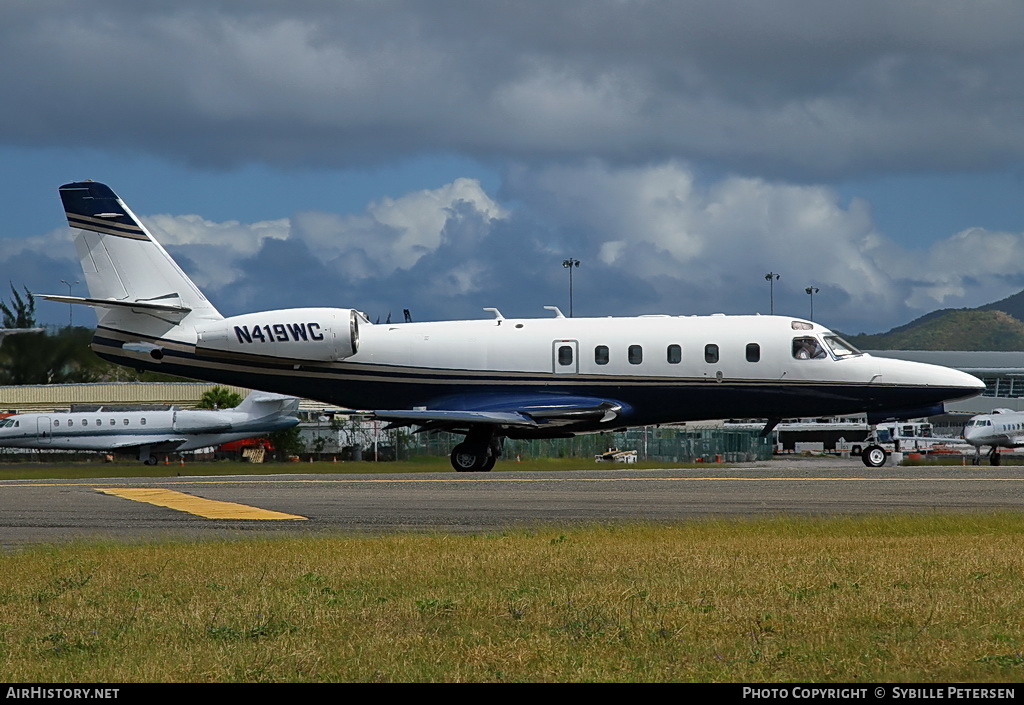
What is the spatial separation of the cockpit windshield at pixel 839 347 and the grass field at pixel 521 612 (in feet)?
54.0

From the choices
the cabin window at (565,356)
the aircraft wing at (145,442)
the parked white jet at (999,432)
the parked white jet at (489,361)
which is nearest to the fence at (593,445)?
the aircraft wing at (145,442)

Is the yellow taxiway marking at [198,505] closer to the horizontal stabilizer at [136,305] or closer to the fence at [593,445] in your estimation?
the horizontal stabilizer at [136,305]

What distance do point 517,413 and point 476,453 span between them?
5.98 ft

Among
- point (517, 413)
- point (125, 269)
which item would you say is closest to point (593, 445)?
point (517, 413)

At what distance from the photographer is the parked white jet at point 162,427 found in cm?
6391

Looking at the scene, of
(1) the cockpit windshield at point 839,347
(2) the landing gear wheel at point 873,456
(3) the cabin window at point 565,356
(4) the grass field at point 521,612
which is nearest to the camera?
(4) the grass field at point 521,612

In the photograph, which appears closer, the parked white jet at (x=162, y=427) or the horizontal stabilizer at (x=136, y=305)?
the horizontal stabilizer at (x=136, y=305)

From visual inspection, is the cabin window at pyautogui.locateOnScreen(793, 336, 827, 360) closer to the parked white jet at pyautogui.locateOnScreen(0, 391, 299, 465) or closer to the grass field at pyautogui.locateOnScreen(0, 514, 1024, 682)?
the grass field at pyautogui.locateOnScreen(0, 514, 1024, 682)

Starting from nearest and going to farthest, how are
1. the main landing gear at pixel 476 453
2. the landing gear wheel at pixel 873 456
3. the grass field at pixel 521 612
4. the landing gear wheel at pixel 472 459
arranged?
the grass field at pixel 521 612
the landing gear wheel at pixel 873 456
the main landing gear at pixel 476 453
the landing gear wheel at pixel 472 459

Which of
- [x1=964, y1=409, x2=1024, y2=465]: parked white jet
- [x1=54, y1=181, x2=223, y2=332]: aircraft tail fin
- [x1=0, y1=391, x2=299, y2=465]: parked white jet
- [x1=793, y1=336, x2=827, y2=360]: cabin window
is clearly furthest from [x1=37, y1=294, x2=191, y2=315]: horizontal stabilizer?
[x1=964, y1=409, x2=1024, y2=465]: parked white jet

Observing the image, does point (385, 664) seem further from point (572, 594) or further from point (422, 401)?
point (422, 401)

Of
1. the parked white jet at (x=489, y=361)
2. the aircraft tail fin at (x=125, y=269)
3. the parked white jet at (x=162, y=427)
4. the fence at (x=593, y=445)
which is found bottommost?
the fence at (x=593, y=445)

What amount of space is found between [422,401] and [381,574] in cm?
1994

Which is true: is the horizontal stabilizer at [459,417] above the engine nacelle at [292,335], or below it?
below
